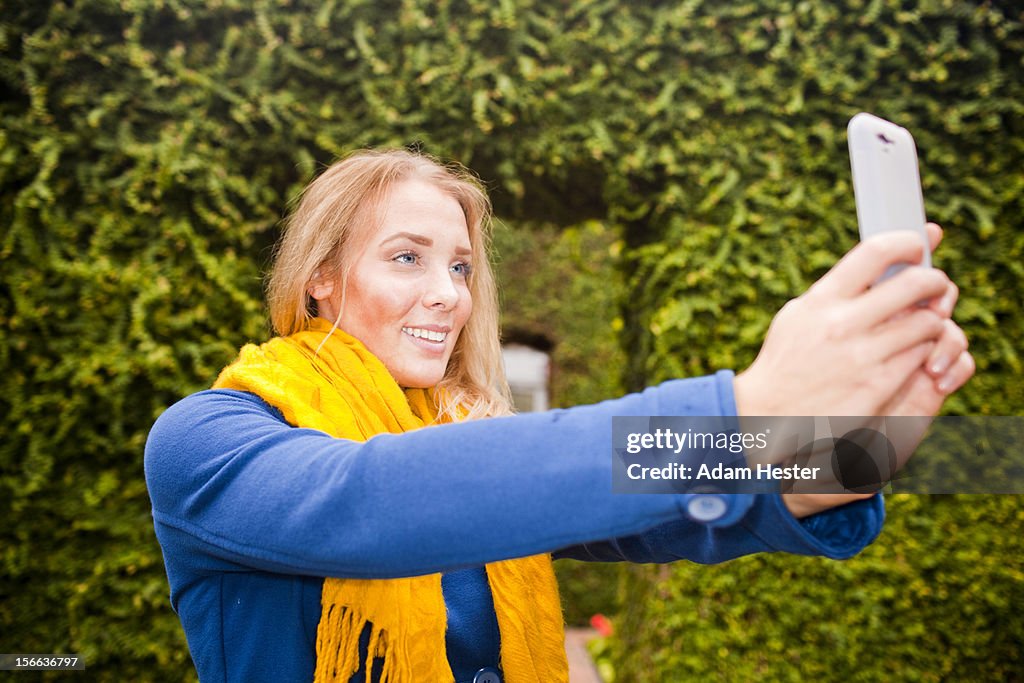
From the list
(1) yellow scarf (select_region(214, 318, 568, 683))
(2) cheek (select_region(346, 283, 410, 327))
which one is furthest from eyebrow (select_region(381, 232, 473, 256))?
(1) yellow scarf (select_region(214, 318, 568, 683))

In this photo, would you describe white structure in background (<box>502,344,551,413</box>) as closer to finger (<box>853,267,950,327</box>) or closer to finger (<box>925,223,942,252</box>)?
finger (<box>925,223,942,252</box>)

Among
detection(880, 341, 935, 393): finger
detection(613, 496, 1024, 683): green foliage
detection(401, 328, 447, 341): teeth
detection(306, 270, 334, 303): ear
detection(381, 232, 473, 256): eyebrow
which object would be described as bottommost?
detection(613, 496, 1024, 683): green foliage

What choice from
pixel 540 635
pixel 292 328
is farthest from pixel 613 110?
pixel 540 635

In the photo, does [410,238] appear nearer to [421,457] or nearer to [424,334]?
[424,334]

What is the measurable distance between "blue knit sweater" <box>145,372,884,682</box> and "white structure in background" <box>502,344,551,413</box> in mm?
7558

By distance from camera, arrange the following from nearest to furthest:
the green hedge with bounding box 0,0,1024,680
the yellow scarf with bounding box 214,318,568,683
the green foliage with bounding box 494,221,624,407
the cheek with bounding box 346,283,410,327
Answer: the yellow scarf with bounding box 214,318,568,683 → the cheek with bounding box 346,283,410,327 → the green hedge with bounding box 0,0,1024,680 → the green foliage with bounding box 494,221,624,407

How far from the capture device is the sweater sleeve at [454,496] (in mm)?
757

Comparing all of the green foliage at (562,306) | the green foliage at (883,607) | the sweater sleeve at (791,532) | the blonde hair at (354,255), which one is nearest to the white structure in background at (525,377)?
the green foliage at (562,306)

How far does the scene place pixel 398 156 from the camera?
1686 mm

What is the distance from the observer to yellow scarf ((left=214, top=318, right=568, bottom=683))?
120 centimetres

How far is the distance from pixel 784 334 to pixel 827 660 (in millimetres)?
3058

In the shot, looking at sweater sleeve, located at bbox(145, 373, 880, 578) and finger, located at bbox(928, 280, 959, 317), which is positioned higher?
finger, located at bbox(928, 280, 959, 317)

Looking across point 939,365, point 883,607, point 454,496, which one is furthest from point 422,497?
point 883,607

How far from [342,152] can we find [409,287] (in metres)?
1.89
